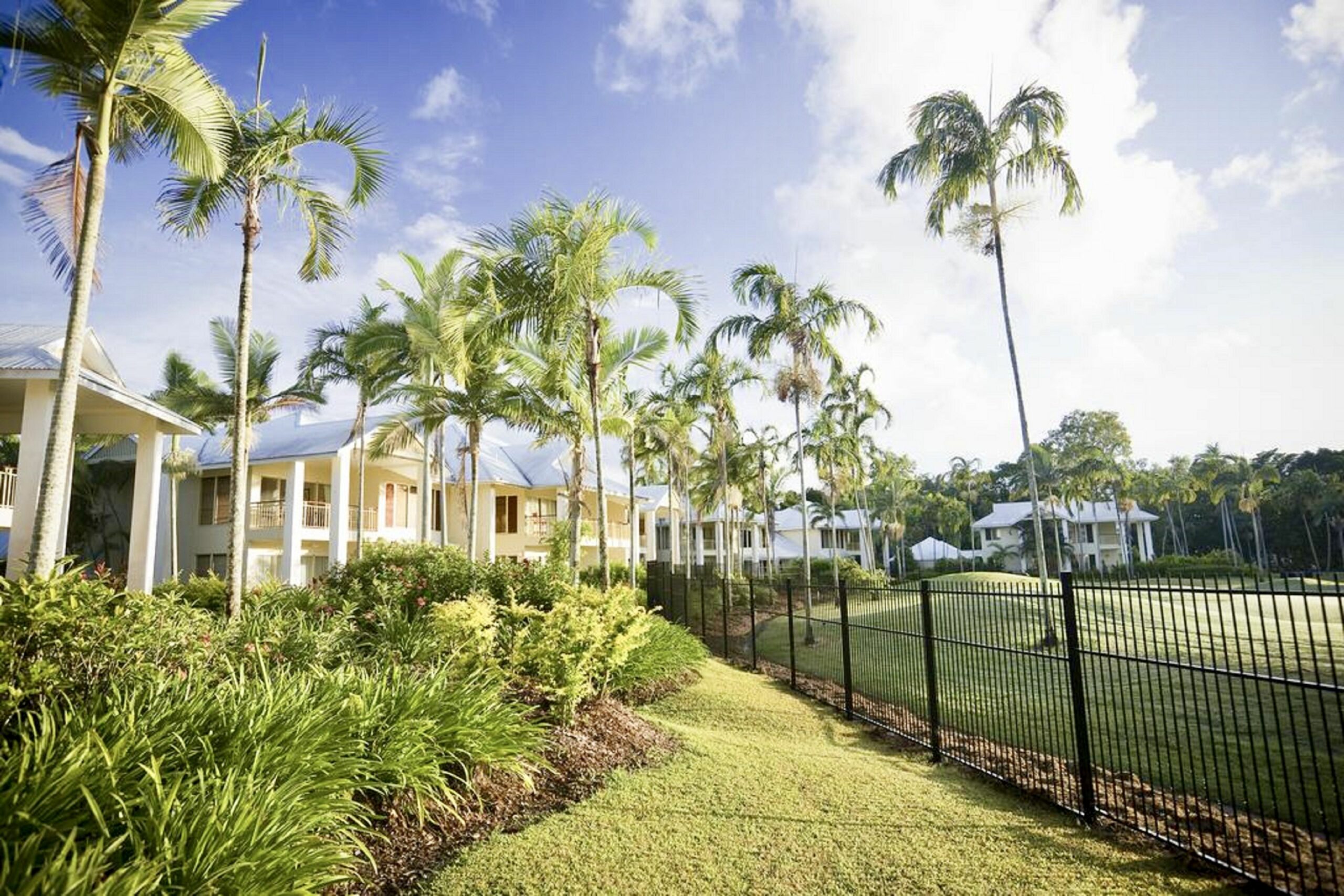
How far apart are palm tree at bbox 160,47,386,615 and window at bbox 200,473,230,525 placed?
16.8 metres

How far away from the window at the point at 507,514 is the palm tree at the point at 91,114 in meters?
24.5

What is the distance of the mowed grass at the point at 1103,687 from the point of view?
16.6 ft

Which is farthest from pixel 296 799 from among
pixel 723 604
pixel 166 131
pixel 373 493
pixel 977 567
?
pixel 977 567

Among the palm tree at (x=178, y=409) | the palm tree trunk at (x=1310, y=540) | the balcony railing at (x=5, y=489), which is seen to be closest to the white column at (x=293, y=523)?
the palm tree at (x=178, y=409)

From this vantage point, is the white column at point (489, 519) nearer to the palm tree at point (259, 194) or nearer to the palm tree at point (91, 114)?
the palm tree at point (259, 194)

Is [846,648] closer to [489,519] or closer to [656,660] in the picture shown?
[656,660]

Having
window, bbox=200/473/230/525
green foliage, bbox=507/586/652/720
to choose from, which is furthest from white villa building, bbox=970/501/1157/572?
green foliage, bbox=507/586/652/720

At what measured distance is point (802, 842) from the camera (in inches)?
183

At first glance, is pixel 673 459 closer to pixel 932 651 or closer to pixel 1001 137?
pixel 1001 137

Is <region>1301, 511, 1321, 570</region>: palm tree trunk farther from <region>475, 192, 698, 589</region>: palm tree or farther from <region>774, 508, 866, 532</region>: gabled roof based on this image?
<region>475, 192, 698, 589</region>: palm tree

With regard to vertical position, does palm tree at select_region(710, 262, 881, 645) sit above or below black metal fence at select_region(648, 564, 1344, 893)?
above

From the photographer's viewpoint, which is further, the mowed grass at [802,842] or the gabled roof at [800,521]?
the gabled roof at [800,521]

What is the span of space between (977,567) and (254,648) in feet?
174

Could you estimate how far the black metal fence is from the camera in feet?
14.0
